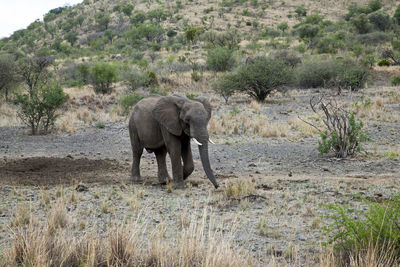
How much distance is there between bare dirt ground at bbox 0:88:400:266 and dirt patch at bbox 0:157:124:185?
0.07ft

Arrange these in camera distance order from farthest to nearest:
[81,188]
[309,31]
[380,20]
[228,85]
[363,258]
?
[380,20] → [309,31] → [228,85] → [81,188] → [363,258]

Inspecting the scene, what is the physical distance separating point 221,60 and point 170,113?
85.5 ft

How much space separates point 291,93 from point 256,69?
4.64m

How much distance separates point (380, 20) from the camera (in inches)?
2216

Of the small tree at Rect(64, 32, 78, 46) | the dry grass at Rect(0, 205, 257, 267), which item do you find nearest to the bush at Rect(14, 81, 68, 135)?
the dry grass at Rect(0, 205, 257, 267)

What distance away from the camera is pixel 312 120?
17734mm

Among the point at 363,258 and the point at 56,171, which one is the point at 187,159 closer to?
the point at 56,171

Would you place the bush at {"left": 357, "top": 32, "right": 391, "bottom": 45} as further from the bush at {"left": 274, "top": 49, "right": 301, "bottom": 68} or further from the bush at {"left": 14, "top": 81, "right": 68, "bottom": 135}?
the bush at {"left": 14, "top": 81, "right": 68, "bottom": 135}

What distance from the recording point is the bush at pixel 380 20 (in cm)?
5597

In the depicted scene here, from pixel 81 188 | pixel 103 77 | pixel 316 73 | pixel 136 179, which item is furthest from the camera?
pixel 316 73

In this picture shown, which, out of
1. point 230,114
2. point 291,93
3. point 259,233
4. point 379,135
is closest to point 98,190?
point 259,233

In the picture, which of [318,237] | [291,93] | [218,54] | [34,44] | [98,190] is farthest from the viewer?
[34,44]

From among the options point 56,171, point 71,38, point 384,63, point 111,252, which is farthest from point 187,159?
point 71,38

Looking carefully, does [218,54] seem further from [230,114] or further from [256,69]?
[230,114]
